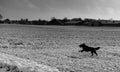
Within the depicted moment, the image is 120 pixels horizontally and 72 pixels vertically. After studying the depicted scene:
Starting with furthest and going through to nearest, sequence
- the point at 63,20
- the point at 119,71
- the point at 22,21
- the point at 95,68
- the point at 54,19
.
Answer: the point at 22,21, the point at 63,20, the point at 54,19, the point at 95,68, the point at 119,71

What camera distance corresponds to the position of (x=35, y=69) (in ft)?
19.0

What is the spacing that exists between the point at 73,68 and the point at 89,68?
685 mm

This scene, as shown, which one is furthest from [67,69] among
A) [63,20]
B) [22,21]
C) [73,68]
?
[22,21]

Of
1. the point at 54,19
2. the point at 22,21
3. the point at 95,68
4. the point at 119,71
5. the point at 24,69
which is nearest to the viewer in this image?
the point at 24,69

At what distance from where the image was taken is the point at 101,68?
675cm

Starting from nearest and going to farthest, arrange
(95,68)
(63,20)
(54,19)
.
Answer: (95,68), (54,19), (63,20)

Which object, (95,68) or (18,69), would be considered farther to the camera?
(95,68)

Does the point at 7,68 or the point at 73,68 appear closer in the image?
the point at 7,68

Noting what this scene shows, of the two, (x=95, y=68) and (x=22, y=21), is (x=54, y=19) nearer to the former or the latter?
(x=22, y=21)

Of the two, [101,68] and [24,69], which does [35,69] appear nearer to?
[24,69]

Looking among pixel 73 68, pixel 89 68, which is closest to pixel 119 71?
pixel 89 68

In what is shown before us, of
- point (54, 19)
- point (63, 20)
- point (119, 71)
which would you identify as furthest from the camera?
point (63, 20)

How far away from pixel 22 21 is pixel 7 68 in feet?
571

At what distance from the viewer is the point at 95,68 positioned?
266 inches
